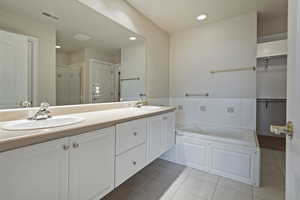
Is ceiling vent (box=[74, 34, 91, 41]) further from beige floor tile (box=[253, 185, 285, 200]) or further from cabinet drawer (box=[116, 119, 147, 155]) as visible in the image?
beige floor tile (box=[253, 185, 285, 200])

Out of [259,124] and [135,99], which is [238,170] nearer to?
[135,99]

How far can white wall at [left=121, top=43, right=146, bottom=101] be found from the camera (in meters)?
2.17

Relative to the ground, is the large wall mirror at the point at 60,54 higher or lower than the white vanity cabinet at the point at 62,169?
higher

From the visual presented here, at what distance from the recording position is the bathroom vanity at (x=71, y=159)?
66 cm

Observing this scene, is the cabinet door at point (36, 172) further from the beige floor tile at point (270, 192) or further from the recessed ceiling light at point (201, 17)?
the recessed ceiling light at point (201, 17)

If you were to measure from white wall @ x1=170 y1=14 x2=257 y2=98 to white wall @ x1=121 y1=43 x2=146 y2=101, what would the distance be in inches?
36.1

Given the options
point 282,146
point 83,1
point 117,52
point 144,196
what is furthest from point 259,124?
point 83,1

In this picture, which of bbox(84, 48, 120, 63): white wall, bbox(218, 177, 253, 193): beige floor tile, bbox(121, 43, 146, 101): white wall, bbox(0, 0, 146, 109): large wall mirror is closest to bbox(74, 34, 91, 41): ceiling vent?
bbox(0, 0, 146, 109): large wall mirror

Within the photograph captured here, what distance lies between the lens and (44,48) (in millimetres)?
1322

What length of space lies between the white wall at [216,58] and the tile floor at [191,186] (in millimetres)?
1300

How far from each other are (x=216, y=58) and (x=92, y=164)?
2.59 m

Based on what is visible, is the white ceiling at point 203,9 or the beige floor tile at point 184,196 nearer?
the beige floor tile at point 184,196

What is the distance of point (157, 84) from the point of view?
8.90 ft

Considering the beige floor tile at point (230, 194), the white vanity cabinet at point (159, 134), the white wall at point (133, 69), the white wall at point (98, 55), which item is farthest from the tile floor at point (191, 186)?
the white wall at point (98, 55)
